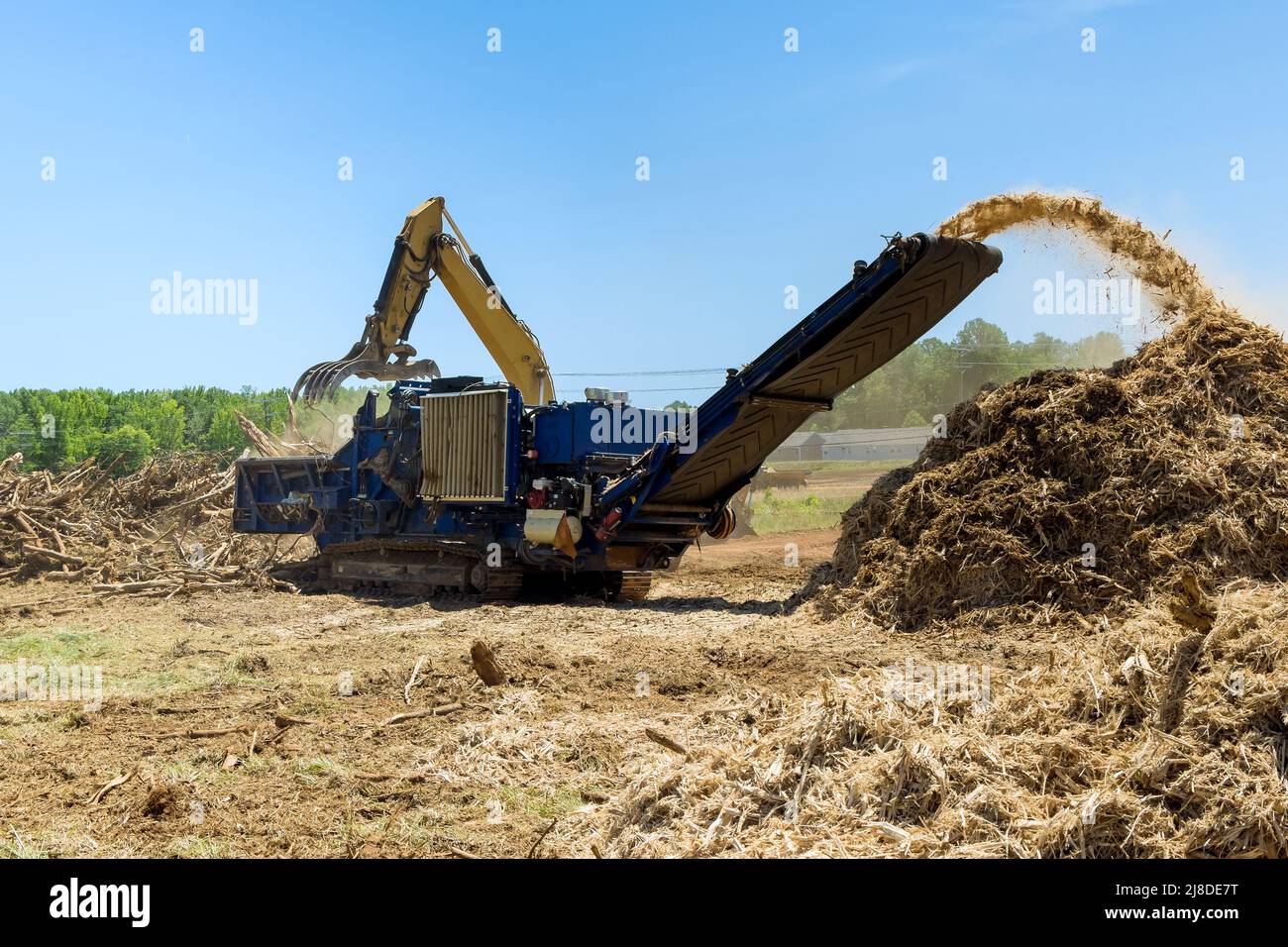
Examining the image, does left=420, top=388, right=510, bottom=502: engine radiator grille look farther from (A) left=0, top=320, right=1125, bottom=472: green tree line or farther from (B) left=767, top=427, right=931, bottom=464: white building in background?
(B) left=767, top=427, right=931, bottom=464: white building in background

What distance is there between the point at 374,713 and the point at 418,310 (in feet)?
34.2

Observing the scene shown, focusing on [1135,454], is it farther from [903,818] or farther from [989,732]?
[903,818]

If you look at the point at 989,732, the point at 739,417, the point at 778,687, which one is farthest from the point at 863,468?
the point at 989,732

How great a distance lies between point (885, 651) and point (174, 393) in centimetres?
4271

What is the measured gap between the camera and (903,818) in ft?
15.3

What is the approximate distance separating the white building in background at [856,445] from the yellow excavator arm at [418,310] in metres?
33.8

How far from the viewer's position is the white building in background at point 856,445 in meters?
52.4

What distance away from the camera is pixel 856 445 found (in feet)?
181

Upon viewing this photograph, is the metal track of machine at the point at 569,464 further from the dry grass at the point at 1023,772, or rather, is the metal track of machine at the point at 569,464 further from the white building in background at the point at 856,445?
the white building in background at the point at 856,445

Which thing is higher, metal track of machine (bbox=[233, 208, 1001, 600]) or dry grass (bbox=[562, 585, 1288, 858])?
metal track of machine (bbox=[233, 208, 1001, 600])

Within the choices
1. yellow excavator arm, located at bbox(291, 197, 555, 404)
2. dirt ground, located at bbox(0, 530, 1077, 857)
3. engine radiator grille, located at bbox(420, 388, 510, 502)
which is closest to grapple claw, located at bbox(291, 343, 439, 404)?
yellow excavator arm, located at bbox(291, 197, 555, 404)

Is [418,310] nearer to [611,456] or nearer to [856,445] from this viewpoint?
[611,456]

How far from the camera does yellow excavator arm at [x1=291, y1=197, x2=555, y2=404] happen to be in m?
17.0

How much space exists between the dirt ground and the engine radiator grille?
1.57 m
